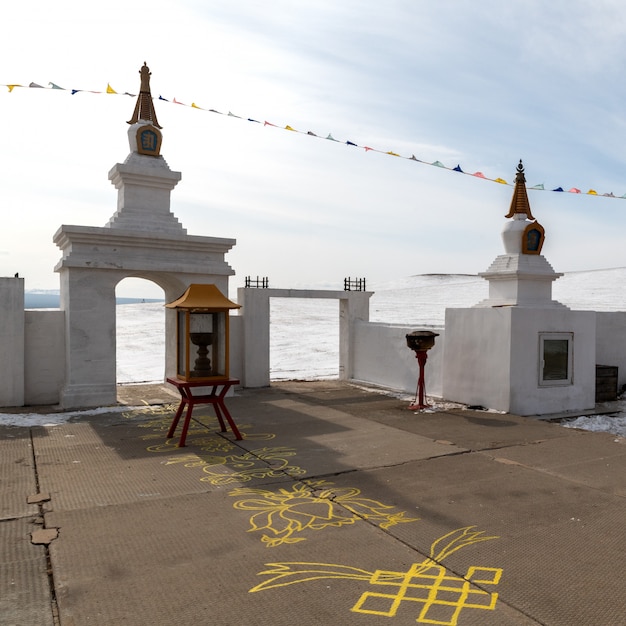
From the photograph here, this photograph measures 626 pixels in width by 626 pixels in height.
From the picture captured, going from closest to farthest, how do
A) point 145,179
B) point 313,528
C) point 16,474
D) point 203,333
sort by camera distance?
point 313,528
point 16,474
point 203,333
point 145,179

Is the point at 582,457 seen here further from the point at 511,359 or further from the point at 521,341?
the point at 521,341

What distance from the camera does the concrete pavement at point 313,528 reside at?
362cm

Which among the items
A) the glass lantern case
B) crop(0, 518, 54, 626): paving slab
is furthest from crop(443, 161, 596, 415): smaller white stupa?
crop(0, 518, 54, 626): paving slab

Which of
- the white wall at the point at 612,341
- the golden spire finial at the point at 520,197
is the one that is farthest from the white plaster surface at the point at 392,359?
the white wall at the point at 612,341

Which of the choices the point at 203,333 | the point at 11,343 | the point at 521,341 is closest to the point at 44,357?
the point at 11,343

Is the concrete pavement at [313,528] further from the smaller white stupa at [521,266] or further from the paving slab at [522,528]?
the smaller white stupa at [521,266]

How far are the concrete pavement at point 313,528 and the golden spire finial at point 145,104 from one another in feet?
24.8

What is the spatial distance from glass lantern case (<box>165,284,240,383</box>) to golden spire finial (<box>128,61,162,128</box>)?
594 cm

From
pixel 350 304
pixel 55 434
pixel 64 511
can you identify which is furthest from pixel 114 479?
pixel 350 304

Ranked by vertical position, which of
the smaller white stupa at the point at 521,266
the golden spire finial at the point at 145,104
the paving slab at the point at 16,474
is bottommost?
the paving slab at the point at 16,474

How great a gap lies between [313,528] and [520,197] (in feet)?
30.6

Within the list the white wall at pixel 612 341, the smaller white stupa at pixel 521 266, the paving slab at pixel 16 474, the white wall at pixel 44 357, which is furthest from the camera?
the white wall at pixel 612 341

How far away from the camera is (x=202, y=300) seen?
8664 mm

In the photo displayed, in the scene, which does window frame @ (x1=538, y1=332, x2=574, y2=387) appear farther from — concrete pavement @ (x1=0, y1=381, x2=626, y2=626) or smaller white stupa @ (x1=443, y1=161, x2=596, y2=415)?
concrete pavement @ (x1=0, y1=381, x2=626, y2=626)
